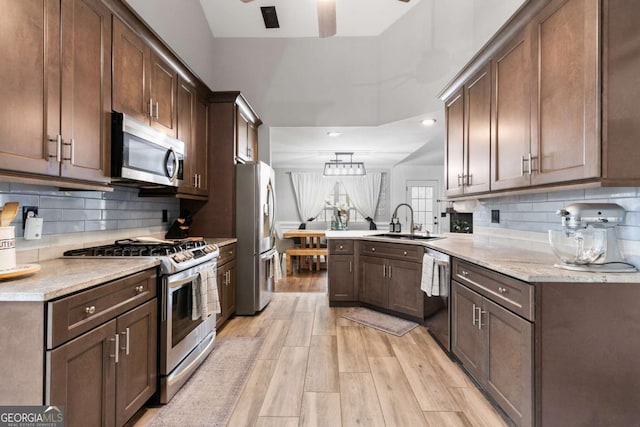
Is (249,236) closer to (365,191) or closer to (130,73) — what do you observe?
(130,73)

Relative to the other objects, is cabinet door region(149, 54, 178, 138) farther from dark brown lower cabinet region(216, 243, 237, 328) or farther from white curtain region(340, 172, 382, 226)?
white curtain region(340, 172, 382, 226)

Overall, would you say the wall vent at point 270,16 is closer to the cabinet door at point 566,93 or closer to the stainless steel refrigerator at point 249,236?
the stainless steel refrigerator at point 249,236

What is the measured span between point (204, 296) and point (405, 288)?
79.9 inches

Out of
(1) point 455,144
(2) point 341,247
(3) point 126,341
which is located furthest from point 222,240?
(1) point 455,144

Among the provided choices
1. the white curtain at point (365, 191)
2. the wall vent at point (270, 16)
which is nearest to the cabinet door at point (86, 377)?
the wall vent at point (270, 16)

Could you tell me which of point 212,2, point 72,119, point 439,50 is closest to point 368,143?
point 439,50

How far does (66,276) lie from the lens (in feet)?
4.59

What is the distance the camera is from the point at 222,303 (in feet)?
10.2

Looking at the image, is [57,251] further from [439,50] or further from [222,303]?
[439,50]

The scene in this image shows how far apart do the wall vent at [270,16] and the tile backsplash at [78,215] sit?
2605mm

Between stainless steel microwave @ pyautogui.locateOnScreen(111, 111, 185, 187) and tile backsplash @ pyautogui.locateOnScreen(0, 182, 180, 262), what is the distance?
32 centimetres

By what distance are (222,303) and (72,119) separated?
203cm

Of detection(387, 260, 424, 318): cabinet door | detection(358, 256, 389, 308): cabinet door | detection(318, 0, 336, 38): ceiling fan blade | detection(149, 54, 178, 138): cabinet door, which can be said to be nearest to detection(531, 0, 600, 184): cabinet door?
detection(318, 0, 336, 38): ceiling fan blade

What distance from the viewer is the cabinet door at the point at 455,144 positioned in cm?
287
